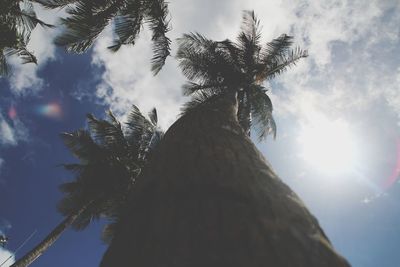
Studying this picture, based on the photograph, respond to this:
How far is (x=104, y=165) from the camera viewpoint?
1177cm

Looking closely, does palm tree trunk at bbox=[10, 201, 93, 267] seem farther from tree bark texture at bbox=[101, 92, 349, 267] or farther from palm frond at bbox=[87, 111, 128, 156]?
tree bark texture at bbox=[101, 92, 349, 267]

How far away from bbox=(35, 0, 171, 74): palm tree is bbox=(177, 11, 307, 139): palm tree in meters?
2.21

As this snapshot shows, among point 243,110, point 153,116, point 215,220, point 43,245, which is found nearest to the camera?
point 215,220

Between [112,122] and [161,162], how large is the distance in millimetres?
11628

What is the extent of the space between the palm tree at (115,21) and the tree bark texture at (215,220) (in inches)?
212

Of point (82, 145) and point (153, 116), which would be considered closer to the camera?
point (82, 145)

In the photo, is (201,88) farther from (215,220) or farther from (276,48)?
(215,220)

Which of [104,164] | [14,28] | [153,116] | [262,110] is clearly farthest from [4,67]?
[262,110]

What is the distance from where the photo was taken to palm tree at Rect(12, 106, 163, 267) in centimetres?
1158

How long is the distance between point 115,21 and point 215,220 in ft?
22.6

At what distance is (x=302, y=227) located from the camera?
5.13ft

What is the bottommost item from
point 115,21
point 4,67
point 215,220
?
point 215,220

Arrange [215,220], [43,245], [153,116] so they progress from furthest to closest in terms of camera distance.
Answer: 1. [153,116]
2. [43,245]
3. [215,220]

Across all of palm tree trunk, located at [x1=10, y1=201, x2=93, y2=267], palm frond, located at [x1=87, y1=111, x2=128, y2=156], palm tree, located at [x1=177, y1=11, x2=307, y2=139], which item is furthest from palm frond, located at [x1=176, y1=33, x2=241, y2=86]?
palm tree trunk, located at [x1=10, y1=201, x2=93, y2=267]
